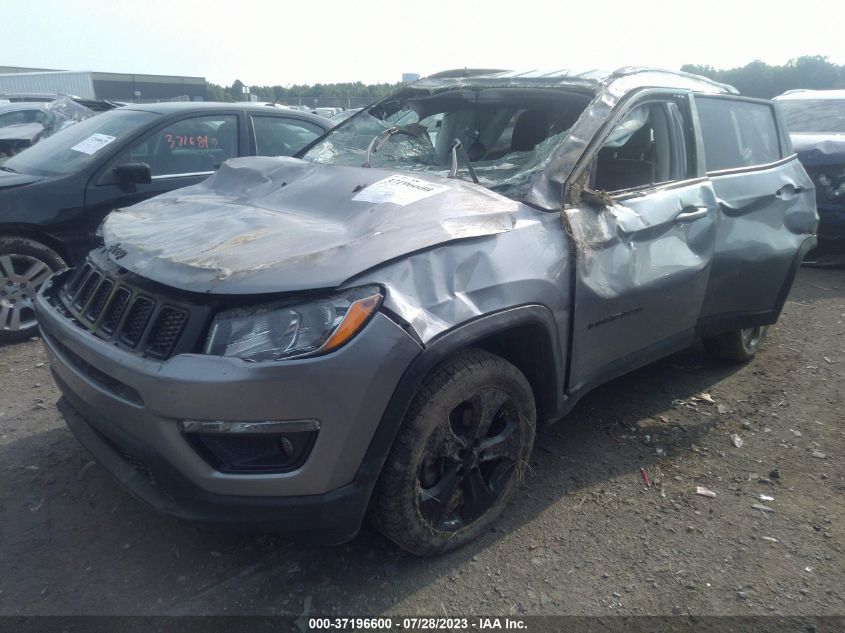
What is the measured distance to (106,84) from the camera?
39.1 meters

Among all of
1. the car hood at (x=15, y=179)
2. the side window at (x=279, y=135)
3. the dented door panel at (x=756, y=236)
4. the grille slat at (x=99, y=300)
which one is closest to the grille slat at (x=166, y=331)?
the grille slat at (x=99, y=300)

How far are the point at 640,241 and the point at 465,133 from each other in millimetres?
1222

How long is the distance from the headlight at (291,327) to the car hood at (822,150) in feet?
20.8

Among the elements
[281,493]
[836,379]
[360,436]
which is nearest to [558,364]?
[360,436]

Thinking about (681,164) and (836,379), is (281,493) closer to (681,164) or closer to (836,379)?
(681,164)

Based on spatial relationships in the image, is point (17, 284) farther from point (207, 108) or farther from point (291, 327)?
point (291, 327)

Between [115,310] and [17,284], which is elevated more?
[115,310]

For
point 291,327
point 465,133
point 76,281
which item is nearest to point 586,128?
point 465,133

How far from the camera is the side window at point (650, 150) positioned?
326cm

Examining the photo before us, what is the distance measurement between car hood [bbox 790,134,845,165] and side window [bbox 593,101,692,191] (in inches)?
160

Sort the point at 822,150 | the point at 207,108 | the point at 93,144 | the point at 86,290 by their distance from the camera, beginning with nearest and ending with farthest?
the point at 86,290 → the point at 93,144 → the point at 207,108 → the point at 822,150

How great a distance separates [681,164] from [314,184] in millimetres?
1929

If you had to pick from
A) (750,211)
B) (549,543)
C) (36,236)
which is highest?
(750,211)

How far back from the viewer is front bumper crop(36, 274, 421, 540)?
77.4 inches
